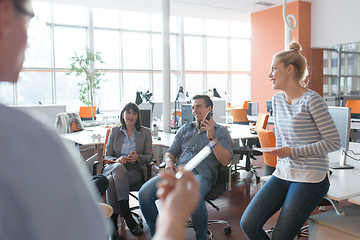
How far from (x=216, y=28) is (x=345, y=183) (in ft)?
39.9

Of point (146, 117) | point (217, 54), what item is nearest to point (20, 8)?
point (146, 117)

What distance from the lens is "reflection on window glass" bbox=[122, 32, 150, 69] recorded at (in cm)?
1203

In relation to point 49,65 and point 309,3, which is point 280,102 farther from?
point 49,65

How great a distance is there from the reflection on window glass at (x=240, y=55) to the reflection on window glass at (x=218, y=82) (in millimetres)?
597

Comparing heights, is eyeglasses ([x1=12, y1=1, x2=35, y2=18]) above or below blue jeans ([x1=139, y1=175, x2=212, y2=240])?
above

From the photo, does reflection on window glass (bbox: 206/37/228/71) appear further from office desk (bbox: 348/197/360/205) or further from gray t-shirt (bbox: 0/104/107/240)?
gray t-shirt (bbox: 0/104/107/240)

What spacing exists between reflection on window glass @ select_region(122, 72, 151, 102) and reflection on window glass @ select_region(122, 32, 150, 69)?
0.96 ft

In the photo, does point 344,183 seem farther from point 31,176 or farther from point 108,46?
point 108,46

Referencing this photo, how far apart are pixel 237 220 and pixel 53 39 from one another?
9171 millimetres

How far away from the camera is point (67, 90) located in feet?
36.7

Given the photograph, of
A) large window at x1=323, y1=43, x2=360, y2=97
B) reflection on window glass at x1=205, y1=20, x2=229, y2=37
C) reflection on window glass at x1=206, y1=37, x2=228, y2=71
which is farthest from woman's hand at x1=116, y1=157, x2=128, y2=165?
reflection on window glass at x1=205, y1=20, x2=229, y2=37

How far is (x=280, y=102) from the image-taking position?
227cm

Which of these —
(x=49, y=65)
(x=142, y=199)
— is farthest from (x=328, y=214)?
(x=49, y=65)

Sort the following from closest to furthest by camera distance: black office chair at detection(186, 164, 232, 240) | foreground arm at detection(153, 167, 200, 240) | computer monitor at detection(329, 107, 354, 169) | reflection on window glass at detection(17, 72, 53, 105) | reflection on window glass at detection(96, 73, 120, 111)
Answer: foreground arm at detection(153, 167, 200, 240) → computer monitor at detection(329, 107, 354, 169) → black office chair at detection(186, 164, 232, 240) → reflection on window glass at detection(17, 72, 53, 105) → reflection on window glass at detection(96, 73, 120, 111)
